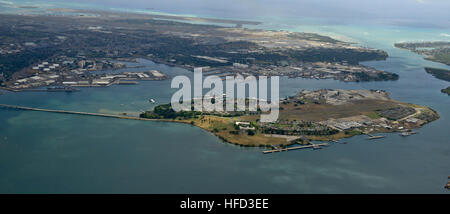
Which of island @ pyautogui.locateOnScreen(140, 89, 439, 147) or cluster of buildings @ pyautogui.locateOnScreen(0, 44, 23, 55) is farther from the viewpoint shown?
cluster of buildings @ pyautogui.locateOnScreen(0, 44, 23, 55)

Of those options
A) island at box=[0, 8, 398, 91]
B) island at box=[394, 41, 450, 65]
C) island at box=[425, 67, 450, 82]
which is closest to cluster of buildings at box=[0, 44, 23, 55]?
island at box=[0, 8, 398, 91]

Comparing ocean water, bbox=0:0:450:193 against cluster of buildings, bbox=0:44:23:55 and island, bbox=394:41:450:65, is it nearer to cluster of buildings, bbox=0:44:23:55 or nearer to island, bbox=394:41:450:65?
cluster of buildings, bbox=0:44:23:55

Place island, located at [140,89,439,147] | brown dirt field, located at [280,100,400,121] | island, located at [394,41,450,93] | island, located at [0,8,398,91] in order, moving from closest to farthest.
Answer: island, located at [140,89,439,147]
brown dirt field, located at [280,100,400,121]
island, located at [0,8,398,91]
island, located at [394,41,450,93]

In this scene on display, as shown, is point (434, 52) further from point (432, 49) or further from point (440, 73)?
point (440, 73)

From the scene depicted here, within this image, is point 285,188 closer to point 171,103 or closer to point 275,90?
point 171,103

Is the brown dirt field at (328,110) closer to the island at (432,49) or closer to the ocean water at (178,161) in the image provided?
the ocean water at (178,161)

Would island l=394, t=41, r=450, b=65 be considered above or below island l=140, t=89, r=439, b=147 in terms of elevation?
above

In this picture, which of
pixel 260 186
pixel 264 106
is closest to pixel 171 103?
pixel 264 106

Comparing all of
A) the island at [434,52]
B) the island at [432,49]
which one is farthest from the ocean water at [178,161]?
the island at [432,49]
